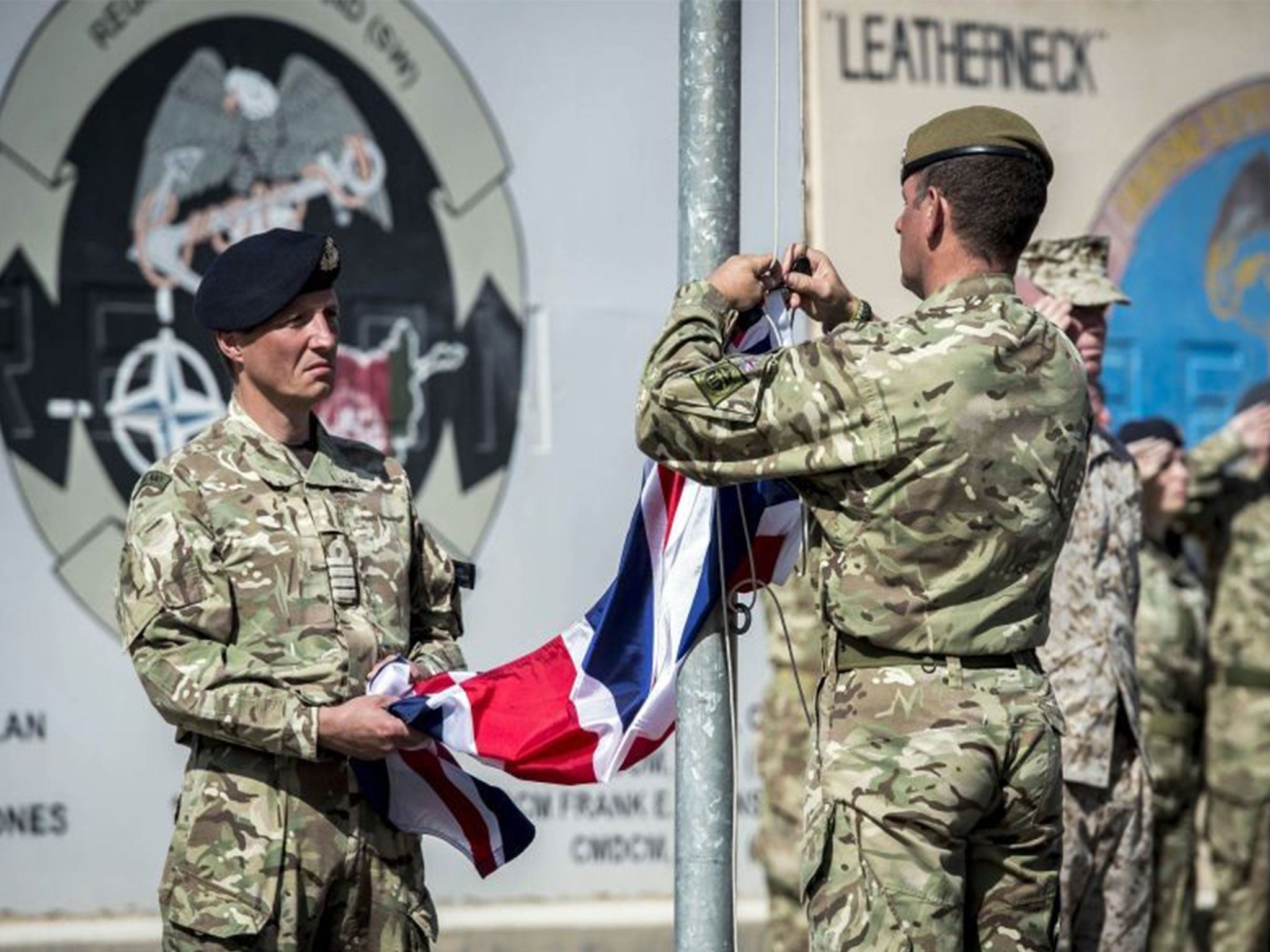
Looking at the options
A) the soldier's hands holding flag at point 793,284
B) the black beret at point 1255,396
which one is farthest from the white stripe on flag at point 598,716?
the black beret at point 1255,396

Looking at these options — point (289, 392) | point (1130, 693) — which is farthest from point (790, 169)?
point (289, 392)

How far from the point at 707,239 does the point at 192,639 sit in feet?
4.06

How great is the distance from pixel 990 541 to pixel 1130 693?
216 cm

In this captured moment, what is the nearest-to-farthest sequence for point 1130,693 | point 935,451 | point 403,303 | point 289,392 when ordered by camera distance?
point 935,451, point 289,392, point 1130,693, point 403,303

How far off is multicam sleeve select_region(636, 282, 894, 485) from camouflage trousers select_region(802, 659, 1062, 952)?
40cm

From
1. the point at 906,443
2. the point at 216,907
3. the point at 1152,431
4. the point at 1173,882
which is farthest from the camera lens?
the point at 1152,431

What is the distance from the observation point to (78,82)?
7.07 m

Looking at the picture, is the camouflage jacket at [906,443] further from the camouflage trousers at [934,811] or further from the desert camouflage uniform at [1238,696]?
the desert camouflage uniform at [1238,696]

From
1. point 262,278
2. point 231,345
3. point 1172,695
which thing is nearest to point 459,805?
point 231,345

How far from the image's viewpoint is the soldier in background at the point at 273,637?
164 inches

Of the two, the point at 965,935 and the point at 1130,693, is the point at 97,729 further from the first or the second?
the point at 965,935

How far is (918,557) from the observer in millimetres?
3771

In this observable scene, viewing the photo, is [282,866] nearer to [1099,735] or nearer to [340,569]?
[340,569]

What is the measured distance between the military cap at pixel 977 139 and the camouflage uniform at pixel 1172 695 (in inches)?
168
